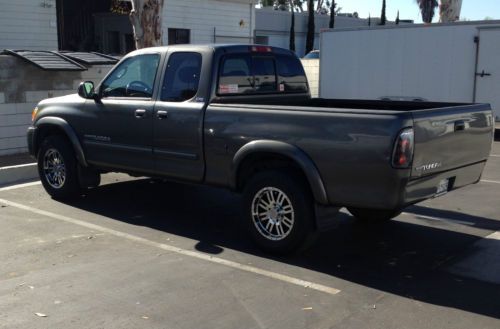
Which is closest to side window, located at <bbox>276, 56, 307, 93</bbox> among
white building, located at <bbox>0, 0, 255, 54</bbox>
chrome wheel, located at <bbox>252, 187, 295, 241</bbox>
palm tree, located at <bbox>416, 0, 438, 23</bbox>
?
chrome wheel, located at <bbox>252, 187, 295, 241</bbox>

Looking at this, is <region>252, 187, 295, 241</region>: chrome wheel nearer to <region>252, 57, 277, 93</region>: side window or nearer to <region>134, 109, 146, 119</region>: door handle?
<region>252, 57, 277, 93</region>: side window

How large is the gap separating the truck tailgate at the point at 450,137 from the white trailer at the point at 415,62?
9.08 meters

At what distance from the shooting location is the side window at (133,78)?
6.68 metres

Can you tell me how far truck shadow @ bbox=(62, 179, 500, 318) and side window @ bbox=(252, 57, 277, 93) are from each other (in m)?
1.59

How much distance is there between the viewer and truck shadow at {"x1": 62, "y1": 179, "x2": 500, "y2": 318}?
4770 millimetres

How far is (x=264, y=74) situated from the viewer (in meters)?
6.69

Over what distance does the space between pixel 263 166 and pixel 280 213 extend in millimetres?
509

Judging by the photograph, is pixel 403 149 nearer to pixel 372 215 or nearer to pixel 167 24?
pixel 372 215

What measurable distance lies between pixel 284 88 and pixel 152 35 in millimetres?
5470

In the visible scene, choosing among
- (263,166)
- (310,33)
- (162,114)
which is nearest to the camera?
(263,166)

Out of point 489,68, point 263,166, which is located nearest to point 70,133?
point 263,166

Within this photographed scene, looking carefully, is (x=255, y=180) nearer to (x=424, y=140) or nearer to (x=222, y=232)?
(x=222, y=232)

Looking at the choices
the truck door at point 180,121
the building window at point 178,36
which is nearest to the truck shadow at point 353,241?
the truck door at point 180,121

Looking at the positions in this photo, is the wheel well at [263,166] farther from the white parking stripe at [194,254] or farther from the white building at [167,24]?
the white building at [167,24]
